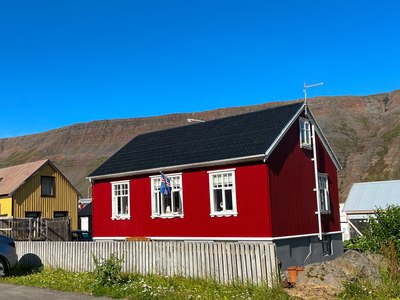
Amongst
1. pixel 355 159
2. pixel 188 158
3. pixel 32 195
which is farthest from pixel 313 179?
pixel 355 159

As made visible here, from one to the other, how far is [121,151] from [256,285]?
58.8 feet

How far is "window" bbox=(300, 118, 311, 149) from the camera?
75.1 feet

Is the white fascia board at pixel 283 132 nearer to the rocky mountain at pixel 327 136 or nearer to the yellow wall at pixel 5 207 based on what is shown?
the yellow wall at pixel 5 207

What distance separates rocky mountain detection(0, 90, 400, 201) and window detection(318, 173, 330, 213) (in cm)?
6290

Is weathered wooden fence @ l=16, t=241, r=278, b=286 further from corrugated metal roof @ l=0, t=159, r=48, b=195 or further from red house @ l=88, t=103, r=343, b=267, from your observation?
corrugated metal roof @ l=0, t=159, r=48, b=195

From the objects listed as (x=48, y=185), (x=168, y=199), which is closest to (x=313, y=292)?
(x=168, y=199)

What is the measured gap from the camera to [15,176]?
39.8 metres

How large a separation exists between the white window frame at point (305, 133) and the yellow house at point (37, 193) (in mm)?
24453

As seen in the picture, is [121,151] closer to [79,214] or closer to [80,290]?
[80,290]

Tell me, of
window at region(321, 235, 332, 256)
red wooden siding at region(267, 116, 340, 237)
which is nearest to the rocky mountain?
window at region(321, 235, 332, 256)

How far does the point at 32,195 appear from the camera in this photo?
3822 cm

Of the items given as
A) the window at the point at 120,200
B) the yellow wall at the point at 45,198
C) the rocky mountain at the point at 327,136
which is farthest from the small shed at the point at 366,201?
the rocky mountain at the point at 327,136

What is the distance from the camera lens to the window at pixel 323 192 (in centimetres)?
2373

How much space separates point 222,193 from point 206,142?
3.65m
